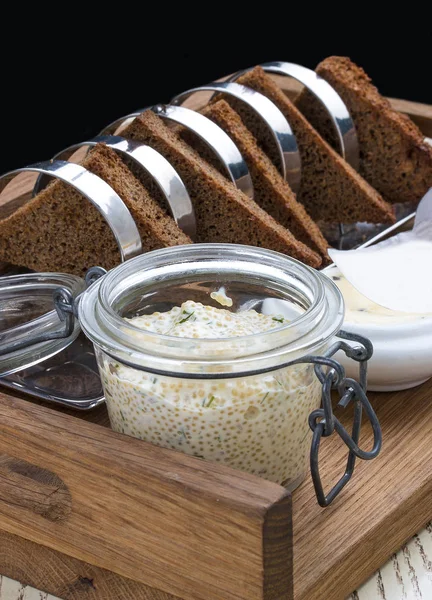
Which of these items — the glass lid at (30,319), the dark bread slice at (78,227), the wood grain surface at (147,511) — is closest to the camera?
the wood grain surface at (147,511)

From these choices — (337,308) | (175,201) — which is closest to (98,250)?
(175,201)

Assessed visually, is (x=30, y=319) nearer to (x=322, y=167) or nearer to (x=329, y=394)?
(x=329, y=394)

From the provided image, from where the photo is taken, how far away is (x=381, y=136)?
208cm

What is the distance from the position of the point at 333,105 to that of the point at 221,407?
101cm

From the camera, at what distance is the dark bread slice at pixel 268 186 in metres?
1.88

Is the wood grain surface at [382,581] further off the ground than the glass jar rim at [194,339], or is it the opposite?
the glass jar rim at [194,339]

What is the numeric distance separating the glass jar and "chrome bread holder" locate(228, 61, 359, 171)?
766 millimetres

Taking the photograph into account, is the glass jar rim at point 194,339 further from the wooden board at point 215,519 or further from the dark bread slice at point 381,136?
the dark bread slice at point 381,136

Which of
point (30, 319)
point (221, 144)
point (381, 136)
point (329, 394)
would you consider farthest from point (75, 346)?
point (381, 136)

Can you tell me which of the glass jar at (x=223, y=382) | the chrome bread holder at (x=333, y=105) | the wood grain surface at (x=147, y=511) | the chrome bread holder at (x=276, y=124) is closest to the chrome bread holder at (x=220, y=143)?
the chrome bread holder at (x=276, y=124)

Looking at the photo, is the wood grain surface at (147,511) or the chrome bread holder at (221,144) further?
the chrome bread holder at (221,144)

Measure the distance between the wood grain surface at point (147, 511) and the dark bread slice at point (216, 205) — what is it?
635 mm

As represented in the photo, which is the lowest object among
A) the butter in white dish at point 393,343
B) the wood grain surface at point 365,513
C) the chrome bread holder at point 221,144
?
the wood grain surface at point 365,513

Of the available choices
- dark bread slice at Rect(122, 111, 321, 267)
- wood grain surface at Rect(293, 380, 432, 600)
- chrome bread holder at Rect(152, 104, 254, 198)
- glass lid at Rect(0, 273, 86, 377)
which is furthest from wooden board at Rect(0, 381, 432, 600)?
chrome bread holder at Rect(152, 104, 254, 198)
